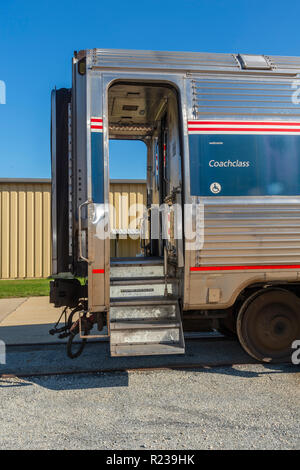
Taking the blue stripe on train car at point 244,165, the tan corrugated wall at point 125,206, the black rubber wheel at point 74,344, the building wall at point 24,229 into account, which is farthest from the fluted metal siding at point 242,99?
the tan corrugated wall at point 125,206

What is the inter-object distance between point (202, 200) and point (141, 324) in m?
1.61

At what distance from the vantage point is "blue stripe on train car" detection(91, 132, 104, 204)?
426cm

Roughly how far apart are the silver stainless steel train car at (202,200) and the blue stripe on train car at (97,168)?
0.01 metres

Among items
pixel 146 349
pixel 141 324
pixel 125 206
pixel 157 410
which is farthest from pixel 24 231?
pixel 157 410

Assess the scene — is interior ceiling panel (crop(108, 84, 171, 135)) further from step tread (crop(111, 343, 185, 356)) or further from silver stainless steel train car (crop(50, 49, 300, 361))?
step tread (crop(111, 343, 185, 356))

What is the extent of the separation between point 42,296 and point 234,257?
Result: 802cm

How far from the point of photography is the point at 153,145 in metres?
6.83

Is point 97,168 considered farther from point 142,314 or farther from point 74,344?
point 74,344

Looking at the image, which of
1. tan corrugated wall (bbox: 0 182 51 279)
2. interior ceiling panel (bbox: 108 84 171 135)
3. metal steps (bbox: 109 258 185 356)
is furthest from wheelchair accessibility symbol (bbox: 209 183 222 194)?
tan corrugated wall (bbox: 0 182 51 279)

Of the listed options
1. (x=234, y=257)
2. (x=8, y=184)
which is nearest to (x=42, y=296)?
(x=8, y=184)

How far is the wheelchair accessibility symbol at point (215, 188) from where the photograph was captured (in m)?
4.34

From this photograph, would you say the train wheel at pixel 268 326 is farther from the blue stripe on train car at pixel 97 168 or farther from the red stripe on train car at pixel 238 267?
the blue stripe on train car at pixel 97 168
